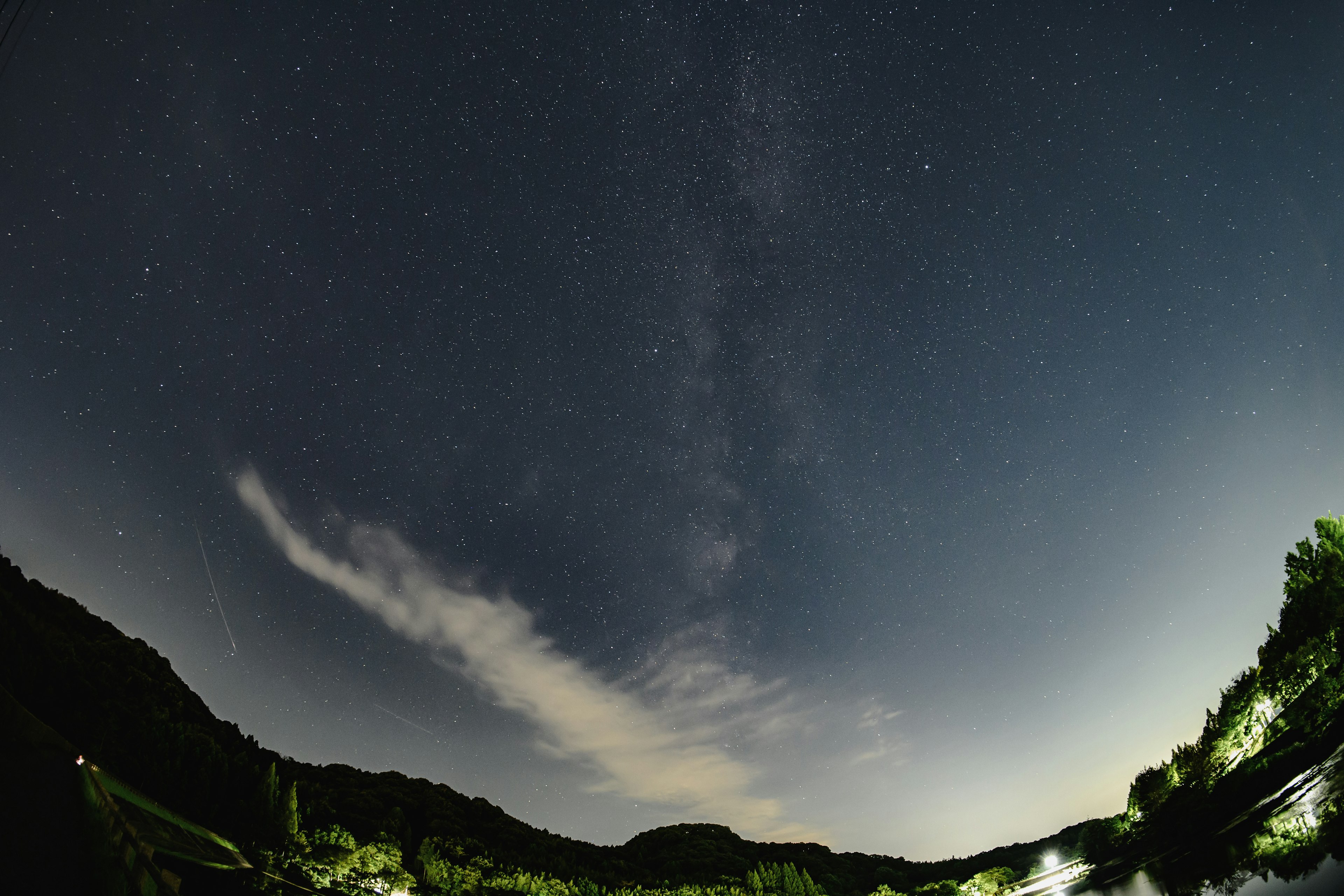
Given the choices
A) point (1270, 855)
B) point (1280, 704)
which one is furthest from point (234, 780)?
point (1280, 704)

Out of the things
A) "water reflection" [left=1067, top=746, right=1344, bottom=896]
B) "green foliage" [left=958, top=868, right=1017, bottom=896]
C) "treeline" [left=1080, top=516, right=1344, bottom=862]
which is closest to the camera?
"water reflection" [left=1067, top=746, right=1344, bottom=896]

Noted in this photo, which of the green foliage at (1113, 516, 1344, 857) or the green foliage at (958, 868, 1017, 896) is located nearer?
the green foliage at (1113, 516, 1344, 857)

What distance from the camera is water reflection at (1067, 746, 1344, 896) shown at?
12383 mm

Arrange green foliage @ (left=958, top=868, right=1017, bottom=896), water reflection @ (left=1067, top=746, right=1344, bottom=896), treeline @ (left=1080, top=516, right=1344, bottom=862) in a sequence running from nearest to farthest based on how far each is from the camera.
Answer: water reflection @ (left=1067, top=746, right=1344, bottom=896) → treeline @ (left=1080, top=516, right=1344, bottom=862) → green foliage @ (left=958, top=868, right=1017, bottom=896)

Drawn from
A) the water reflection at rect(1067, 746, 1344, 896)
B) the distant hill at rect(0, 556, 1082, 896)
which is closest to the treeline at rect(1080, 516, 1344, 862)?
the water reflection at rect(1067, 746, 1344, 896)

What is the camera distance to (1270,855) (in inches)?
617

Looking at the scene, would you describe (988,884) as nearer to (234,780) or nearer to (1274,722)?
(1274,722)

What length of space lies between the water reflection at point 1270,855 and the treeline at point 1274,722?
2932mm

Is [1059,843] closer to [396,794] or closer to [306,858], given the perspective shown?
[396,794]

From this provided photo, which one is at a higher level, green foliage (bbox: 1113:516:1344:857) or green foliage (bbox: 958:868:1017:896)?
green foliage (bbox: 1113:516:1344:857)

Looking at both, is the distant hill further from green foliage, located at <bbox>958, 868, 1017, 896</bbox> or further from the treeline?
the treeline

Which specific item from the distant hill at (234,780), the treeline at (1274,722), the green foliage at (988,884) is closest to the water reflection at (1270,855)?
the treeline at (1274,722)

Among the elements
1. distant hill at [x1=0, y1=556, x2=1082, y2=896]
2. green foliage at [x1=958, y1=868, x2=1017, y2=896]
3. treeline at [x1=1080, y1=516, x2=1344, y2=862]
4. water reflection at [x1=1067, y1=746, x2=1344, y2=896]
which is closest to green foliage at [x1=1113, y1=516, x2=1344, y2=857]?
treeline at [x1=1080, y1=516, x2=1344, y2=862]

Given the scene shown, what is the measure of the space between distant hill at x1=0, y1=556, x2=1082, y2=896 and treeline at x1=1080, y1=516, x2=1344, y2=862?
33908mm
